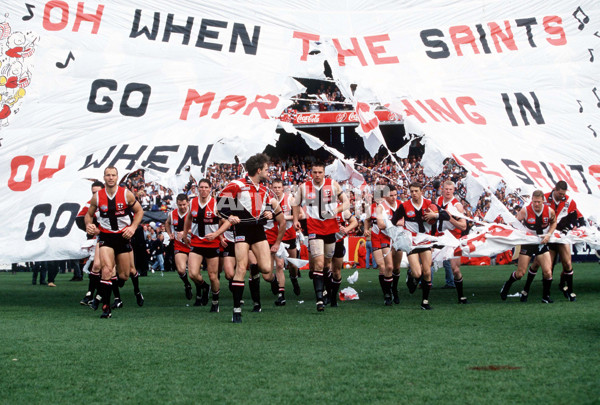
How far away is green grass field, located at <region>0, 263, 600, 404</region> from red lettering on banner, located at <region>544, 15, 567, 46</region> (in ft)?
17.4

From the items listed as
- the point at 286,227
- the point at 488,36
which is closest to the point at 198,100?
the point at 286,227

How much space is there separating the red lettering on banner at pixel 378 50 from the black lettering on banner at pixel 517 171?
3328mm

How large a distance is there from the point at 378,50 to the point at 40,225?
7200mm

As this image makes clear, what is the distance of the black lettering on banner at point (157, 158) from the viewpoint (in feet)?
40.7

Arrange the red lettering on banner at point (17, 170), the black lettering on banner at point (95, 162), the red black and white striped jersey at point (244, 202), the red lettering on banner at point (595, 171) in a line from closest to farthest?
the red black and white striped jersey at point (244, 202)
the red lettering on banner at point (17, 170)
the black lettering on banner at point (95, 162)
the red lettering on banner at point (595, 171)

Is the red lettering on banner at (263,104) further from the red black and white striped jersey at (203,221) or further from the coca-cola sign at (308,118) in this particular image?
the coca-cola sign at (308,118)

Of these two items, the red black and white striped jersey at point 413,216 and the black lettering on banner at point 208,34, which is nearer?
the red black and white striped jersey at point 413,216

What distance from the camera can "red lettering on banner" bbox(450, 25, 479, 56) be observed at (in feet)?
46.8

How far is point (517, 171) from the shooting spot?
11.7 meters

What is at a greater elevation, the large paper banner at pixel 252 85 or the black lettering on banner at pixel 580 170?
the large paper banner at pixel 252 85

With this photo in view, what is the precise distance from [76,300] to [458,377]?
36.1 feet

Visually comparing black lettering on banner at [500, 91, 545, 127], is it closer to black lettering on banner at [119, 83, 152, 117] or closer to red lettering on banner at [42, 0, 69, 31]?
black lettering on banner at [119, 83, 152, 117]

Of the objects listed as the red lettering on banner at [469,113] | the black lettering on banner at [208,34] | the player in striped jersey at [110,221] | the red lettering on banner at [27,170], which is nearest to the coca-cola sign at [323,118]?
the black lettering on banner at [208,34]

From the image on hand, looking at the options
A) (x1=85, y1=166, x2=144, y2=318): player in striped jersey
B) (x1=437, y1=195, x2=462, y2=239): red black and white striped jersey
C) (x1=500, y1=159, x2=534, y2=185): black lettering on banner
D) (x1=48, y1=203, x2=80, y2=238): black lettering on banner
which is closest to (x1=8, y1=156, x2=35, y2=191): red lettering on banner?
(x1=48, y1=203, x2=80, y2=238): black lettering on banner
